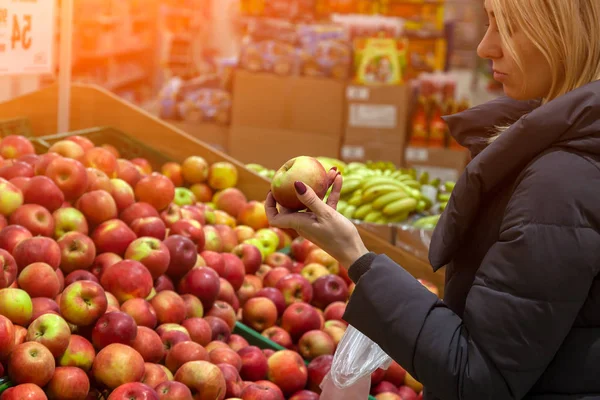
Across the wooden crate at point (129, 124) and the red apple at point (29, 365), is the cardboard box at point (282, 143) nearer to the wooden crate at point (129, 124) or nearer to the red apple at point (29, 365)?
the wooden crate at point (129, 124)

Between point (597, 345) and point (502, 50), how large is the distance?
0.51 m

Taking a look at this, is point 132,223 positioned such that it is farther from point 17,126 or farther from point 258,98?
point 258,98

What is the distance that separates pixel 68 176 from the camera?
2467mm

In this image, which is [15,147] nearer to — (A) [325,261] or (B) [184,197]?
(B) [184,197]

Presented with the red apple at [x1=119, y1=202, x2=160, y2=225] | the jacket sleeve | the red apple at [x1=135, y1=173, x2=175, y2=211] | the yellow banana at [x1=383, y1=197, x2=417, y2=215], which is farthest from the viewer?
the yellow banana at [x1=383, y1=197, x2=417, y2=215]

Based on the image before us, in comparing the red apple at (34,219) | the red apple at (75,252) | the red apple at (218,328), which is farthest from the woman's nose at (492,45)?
the red apple at (34,219)

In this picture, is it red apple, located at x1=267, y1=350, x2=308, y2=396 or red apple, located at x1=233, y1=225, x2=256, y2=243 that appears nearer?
red apple, located at x1=267, y1=350, x2=308, y2=396

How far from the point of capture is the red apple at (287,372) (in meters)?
2.17

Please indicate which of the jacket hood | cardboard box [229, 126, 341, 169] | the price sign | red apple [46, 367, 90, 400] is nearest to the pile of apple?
red apple [46, 367, 90, 400]

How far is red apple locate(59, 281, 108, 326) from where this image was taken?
1.85 metres

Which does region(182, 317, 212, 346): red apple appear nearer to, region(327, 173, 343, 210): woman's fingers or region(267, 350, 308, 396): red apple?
region(267, 350, 308, 396): red apple

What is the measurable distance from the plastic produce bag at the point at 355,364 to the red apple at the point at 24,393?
0.64 meters

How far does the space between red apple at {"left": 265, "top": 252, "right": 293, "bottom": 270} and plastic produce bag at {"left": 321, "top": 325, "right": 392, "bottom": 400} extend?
1.18 meters

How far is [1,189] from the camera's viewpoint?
2293 millimetres
